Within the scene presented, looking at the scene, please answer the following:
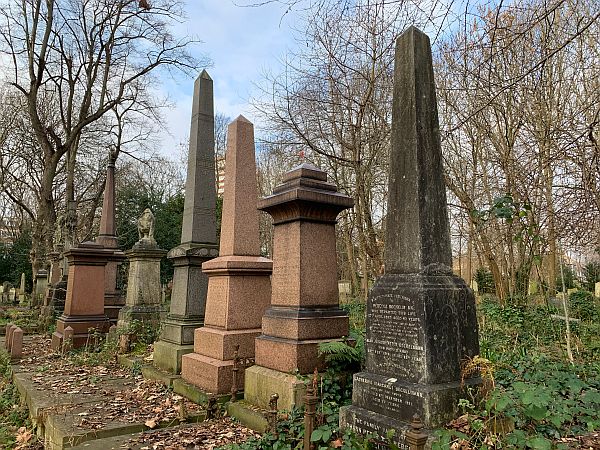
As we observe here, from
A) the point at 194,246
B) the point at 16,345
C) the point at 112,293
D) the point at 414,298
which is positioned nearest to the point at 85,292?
the point at 16,345

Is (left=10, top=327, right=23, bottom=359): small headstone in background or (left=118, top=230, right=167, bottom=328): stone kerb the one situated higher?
(left=118, top=230, right=167, bottom=328): stone kerb

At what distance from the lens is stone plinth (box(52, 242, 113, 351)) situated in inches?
411

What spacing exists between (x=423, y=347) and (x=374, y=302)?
668 millimetres

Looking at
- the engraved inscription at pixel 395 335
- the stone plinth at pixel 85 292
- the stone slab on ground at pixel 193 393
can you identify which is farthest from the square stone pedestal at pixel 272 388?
the stone plinth at pixel 85 292

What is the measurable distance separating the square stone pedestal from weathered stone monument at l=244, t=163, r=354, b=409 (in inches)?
0.4

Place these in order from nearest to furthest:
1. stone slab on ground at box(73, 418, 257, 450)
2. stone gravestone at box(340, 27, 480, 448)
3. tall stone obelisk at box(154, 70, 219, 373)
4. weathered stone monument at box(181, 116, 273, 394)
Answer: stone gravestone at box(340, 27, 480, 448)
stone slab on ground at box(73, 418, 257, 450)
weathered stone monument at box(181, 116, 273, 394)
tall stone obelisk at box(154, 70, 219, 373)

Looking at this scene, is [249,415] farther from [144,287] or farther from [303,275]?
[144,287]

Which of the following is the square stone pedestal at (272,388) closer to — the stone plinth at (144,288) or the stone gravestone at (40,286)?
the stone plinth at (144,288)

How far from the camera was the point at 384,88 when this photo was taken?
11812 mm

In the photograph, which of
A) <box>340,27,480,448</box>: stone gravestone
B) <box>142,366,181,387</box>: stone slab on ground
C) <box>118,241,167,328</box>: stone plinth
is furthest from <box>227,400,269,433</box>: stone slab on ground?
<box>118,241,167,328</box>: stone plinth

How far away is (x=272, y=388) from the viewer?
4887mm

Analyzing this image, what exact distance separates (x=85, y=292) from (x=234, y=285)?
6307mm

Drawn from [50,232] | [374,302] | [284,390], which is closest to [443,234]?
[374,302]

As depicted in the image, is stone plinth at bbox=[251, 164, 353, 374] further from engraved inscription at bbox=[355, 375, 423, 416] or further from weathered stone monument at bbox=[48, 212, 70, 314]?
Answer: weathered stone monument at bbox=[48, 212, 70, 314]
